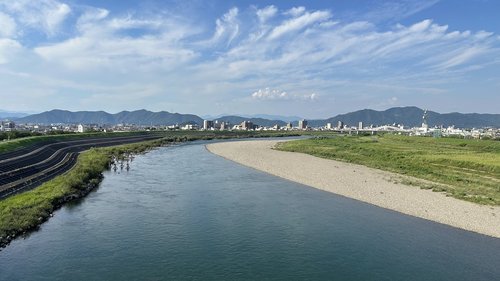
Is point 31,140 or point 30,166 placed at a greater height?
point 31,140

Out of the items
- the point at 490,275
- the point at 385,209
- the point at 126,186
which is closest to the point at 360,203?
the point at 385,209

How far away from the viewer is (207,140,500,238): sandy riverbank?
2227 cm

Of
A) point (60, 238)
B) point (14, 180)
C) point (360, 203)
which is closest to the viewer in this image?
point (60, 238)

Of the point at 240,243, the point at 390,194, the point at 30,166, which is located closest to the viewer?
the point at 240,243

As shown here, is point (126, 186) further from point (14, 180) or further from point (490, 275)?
point (490, 275)

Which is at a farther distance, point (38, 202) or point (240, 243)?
point (38, 202)

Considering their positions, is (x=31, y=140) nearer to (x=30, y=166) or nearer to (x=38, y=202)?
(x=30, y=166)

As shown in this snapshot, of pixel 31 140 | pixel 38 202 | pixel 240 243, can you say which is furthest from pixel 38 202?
pixel 31 140

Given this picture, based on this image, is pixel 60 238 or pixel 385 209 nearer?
pixel 60 238

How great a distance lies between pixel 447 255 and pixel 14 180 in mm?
29739

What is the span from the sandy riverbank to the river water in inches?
62.3

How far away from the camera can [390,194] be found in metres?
30.0

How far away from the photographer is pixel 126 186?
32.3m

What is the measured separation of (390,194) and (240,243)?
16628 mm
